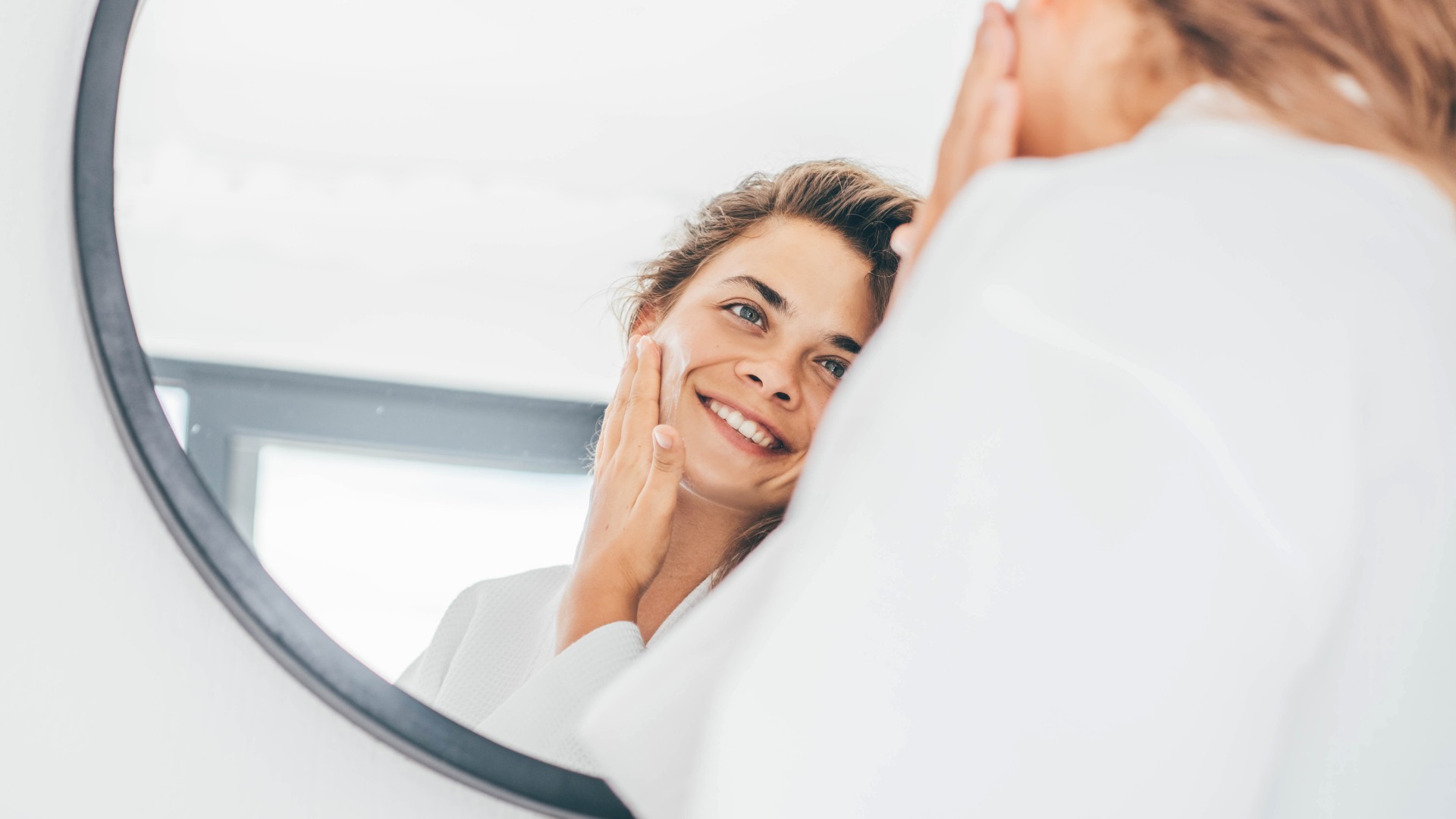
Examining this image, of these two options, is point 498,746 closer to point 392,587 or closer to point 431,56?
point 392,587

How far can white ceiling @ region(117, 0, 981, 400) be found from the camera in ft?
1.85

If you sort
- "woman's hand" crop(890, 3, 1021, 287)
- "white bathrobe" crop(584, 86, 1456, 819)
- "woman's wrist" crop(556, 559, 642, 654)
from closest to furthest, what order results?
"white bathrobe" crop(584, 86, 1456, 819) < "woman's hand" crop(890, 3, 1021, 287) < "woman's wrist" crop(556, 559, 642, 654)

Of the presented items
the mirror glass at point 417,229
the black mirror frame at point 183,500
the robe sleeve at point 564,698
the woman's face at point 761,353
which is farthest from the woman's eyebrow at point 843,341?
the black mirror frame at point 183,500

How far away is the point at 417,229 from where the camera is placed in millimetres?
564

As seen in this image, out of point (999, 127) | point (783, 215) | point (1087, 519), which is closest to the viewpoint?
point (1087, 519)

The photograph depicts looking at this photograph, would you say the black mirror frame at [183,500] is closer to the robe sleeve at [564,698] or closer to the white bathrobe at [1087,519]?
the robe sleeve at [564,698]

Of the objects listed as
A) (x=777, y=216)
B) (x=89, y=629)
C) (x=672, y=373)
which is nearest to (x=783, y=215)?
(x=777, y=216)

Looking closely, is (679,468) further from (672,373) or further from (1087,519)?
(1087,519)

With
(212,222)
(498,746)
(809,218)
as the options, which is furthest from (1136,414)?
(212,222)

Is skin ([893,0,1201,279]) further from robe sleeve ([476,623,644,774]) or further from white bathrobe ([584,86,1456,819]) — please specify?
robe sleeve ([476,623,644,774])

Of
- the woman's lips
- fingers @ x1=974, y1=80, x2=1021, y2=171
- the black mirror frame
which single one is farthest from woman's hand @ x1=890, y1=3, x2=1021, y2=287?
the black mirror frame

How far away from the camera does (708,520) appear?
565 mm

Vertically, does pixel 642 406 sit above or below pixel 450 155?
below

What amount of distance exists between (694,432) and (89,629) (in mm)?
381
